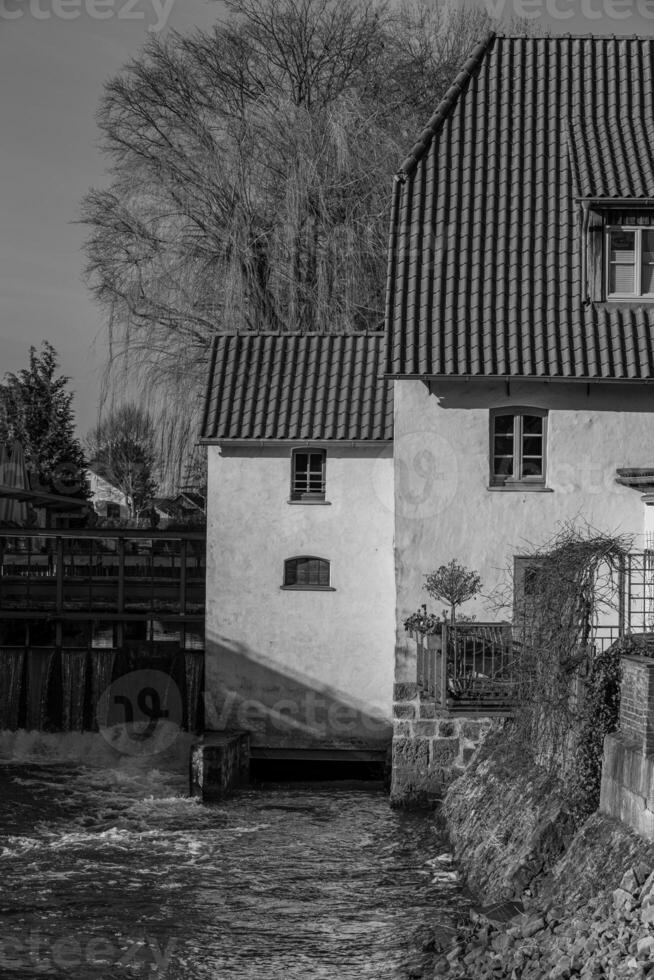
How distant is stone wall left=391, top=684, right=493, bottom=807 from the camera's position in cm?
2175

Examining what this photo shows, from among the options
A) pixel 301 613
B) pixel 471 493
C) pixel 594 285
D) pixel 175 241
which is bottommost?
pixel 301 613

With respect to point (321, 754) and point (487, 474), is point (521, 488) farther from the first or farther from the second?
point (321, 754)

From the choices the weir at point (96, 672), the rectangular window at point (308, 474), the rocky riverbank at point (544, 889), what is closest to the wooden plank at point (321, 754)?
the weir at point (96, 672)

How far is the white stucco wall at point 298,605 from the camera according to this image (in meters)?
23.7

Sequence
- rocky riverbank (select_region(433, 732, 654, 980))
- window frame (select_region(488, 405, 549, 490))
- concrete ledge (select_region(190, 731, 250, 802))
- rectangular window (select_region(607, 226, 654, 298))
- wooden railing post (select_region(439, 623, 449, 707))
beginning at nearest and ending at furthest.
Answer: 1. rocky riverbank (select_region(433, 732, 654, 980))
2. wooden railing post (select_region(439, 623, 449, 707))
3. concrete ledge (select_region(190, 731, 250, 802))
4. window frame (select_region(488, 405, 549, 490))
5. rectangular window (select_region(607, 226, 654, 298))

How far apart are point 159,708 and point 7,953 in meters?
12.2

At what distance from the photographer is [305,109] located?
1184 inches

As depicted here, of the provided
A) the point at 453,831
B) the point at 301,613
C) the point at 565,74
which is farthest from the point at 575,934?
the point at 565,74

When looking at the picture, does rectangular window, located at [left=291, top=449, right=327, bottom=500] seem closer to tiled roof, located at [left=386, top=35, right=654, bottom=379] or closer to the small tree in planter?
tiled roof, located at [left=386, top=35, right=654, bottom=379]

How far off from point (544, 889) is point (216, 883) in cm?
432

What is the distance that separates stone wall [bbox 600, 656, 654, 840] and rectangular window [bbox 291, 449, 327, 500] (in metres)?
10.1

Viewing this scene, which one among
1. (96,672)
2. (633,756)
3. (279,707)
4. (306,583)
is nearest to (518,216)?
(306,583)

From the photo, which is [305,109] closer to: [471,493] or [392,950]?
[471,493]

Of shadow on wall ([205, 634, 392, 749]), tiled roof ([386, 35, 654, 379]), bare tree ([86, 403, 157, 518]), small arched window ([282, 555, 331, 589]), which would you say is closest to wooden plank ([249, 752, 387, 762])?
shadow on wall ([205, 634, 392, 749])
